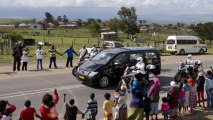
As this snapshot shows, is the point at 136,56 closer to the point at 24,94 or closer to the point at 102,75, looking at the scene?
the point at 102,75

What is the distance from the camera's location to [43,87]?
56.4 ft

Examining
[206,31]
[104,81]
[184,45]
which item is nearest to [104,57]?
[104,81]

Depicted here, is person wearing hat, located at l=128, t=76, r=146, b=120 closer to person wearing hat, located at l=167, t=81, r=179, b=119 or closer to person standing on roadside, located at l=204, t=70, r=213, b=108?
person wearing hat, located at l=167, t=81, r=179, b=119

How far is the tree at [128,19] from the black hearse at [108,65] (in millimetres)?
51595

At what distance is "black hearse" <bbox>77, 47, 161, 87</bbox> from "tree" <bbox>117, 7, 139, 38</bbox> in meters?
51.6

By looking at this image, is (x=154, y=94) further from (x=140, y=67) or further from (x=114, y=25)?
(x=114, y=25)

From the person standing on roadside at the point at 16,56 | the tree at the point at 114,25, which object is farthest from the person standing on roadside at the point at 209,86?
the tree at the point at 114,25

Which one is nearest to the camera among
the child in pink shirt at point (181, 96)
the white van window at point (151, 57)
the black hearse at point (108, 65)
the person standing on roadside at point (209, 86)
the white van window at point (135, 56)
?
the child in pink shirt at point (181, 96)

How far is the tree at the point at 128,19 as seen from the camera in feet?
231

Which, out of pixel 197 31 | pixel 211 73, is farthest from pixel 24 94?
pixel 197 31

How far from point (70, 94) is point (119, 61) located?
3.27 m

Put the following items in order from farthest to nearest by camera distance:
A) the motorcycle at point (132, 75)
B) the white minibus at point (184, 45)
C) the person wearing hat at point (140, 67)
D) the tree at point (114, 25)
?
the tree at point (114, 25)
the white minibus at point (184, 45)
the person wearing hat at point (140, 67)
the motorcycle at point (132, 75)

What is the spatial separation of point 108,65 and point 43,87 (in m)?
3.14

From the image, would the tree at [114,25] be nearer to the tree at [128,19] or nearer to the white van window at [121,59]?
the tree at [128,19]
